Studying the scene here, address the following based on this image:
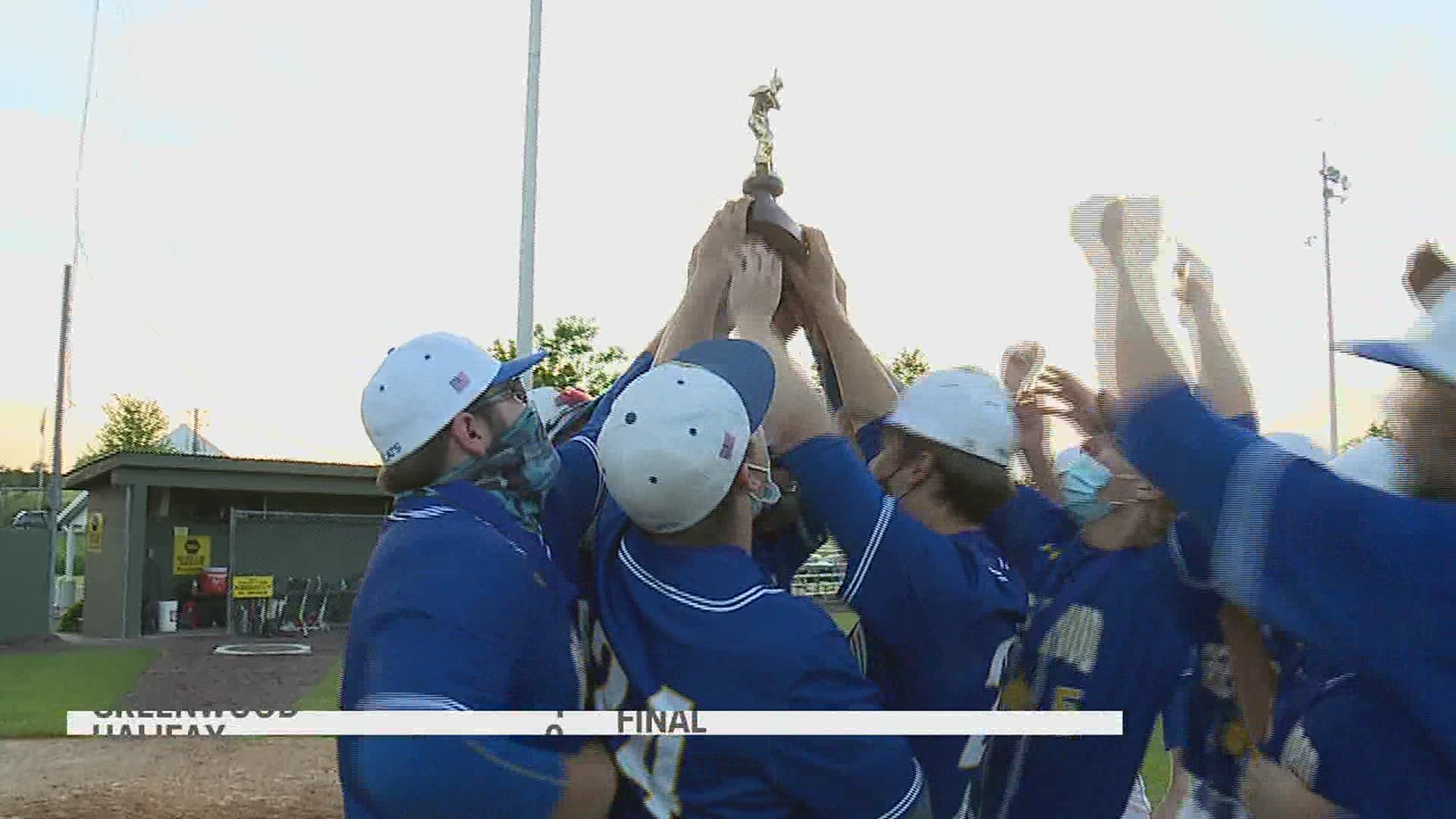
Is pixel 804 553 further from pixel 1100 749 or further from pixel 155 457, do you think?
pixel 155 457

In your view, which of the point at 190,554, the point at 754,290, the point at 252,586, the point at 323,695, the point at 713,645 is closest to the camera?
the point at 713,645

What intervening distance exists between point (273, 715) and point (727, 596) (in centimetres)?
104

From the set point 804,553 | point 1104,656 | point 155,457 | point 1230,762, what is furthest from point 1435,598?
point 155,457

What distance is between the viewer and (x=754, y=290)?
2.60 metres

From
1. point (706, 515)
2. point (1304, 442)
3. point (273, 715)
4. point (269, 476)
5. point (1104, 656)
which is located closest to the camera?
point (706, 515)

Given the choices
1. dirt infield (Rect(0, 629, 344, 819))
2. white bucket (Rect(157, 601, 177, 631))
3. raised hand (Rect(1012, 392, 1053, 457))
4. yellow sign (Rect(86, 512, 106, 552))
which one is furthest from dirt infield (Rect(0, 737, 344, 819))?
yellow sign (Rect(86, 512, 106, 552))

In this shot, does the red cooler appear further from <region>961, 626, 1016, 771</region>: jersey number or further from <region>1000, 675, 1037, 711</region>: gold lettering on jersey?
<region>961, 626, 1016, 771</region>: jersey number

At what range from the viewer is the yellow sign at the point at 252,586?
2256 cm

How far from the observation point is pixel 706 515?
6.82 feet

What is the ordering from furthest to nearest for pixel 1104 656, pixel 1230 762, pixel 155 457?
pixel 155 457
pixel 1230 762
pixel 1104 656

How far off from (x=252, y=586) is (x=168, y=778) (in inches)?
544

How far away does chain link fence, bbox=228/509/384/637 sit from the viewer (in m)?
22.6

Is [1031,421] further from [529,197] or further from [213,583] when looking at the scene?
[213,583]

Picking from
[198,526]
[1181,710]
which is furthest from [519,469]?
[198,526]
